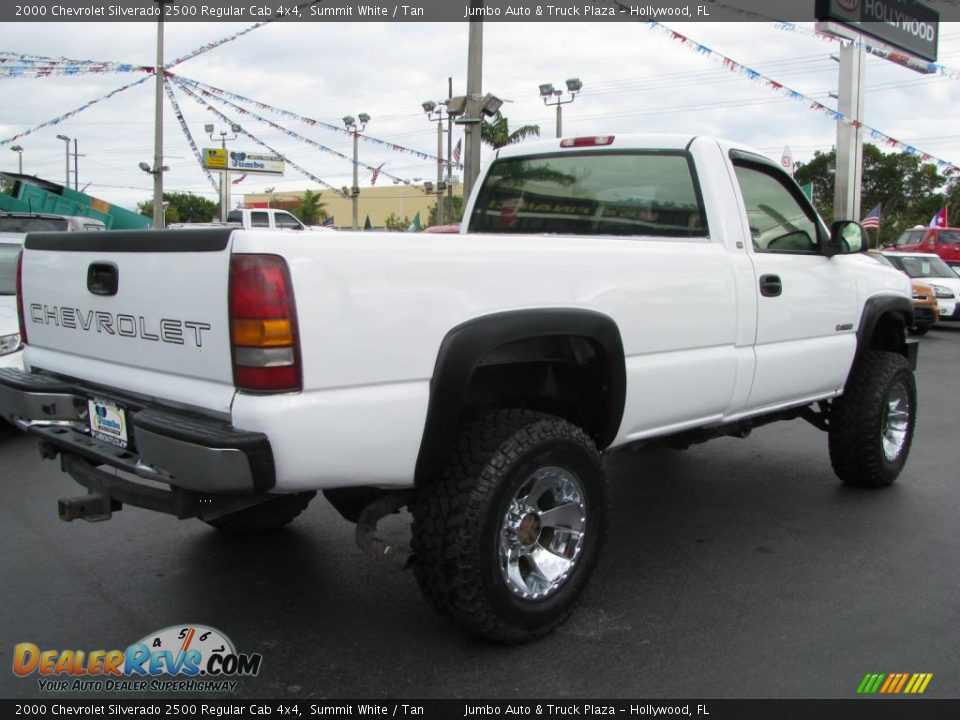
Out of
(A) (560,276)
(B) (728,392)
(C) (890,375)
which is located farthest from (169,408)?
(C) (890,375)

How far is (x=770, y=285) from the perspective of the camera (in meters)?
4.11

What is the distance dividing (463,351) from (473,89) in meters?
9.96

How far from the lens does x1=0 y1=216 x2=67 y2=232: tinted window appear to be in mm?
12633

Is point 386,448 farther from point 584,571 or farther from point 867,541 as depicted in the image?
point 867,541

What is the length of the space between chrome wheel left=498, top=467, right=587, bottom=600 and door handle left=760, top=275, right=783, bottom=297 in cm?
152

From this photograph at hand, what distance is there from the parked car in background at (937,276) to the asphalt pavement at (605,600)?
43.7 ft

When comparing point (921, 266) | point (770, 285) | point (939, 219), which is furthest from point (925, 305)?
point (770, 285)

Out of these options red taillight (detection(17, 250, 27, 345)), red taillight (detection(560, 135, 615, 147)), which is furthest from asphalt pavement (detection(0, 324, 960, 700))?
red taillight (detection(560, 135, 615, 147))

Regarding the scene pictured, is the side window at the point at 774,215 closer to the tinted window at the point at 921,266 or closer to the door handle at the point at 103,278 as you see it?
the door handle at the point at 103,278

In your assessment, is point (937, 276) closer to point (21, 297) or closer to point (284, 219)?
point (21, 297)

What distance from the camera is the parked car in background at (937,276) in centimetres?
1683

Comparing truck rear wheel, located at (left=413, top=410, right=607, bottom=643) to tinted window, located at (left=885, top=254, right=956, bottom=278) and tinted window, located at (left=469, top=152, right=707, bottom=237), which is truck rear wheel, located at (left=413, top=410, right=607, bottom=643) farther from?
tinted window, located at (left=885, top=254, right=956, bottom=278)

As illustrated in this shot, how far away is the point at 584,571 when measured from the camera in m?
3.30

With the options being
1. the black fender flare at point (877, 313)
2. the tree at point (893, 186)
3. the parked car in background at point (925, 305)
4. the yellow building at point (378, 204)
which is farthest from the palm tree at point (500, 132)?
the yellow building at point (378, 204)
